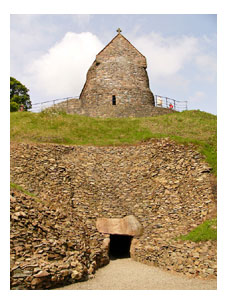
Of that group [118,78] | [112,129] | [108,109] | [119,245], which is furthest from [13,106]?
[119,245]

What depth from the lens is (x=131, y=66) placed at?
35.1m

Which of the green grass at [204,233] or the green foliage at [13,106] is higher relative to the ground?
the green foliage at [13,106]

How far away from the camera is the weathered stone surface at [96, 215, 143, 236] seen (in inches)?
670

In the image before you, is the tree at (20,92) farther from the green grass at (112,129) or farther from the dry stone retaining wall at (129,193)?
the dry stone retaining wall at (129,193)

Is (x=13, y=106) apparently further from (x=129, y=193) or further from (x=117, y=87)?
(x=129, y=193)

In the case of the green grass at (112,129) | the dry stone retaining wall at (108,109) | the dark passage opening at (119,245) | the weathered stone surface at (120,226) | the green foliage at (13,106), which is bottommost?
the dark passage opening at (119,245)

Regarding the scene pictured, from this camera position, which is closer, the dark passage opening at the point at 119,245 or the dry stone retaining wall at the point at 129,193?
the dry stone retaining wall at the point at 129,193

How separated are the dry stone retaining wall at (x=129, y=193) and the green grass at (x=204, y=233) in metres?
0.28

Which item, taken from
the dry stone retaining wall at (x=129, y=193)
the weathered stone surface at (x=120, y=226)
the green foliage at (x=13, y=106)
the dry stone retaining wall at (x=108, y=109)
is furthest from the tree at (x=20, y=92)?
the weathered stone surface at (x=120, y=226)

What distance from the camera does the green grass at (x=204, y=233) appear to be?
1462 cm

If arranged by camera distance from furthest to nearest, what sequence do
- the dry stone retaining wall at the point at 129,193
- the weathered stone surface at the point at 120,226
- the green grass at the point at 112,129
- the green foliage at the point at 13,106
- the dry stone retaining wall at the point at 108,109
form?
the green foliage at the point at 13,106 → the dry stone retaining wall at the point at 108,109 → the green grass at the point at 112,129 → the weathered stone surface at the point at 120,226 → the dry stone retaining wall at the point at 129,193

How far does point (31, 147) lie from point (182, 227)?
430 inches

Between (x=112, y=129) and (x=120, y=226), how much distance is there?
438 inches

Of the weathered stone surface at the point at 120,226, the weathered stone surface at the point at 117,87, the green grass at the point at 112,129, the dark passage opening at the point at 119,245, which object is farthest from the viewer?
the weathered stone surface at the point at 117,87
